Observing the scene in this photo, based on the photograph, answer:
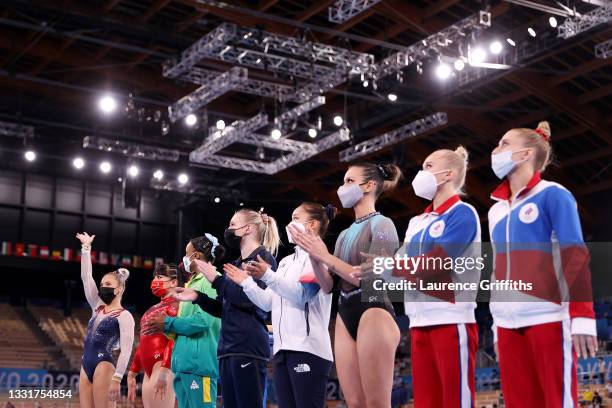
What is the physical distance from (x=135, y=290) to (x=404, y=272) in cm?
2227

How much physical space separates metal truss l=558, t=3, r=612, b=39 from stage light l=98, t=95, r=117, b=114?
897 centimetres

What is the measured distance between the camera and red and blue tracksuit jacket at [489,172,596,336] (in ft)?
11.9

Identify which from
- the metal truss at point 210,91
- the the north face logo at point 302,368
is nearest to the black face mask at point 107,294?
the the north face logo at point 302,368

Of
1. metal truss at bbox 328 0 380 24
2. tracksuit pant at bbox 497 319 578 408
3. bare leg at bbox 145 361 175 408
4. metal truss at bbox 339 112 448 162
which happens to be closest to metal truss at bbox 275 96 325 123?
metal truss at bbox 339 112 448 162

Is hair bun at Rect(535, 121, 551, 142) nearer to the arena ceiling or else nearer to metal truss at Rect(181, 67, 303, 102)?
the arena ceiling

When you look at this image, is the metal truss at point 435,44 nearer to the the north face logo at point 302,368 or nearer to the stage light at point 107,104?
the stage light at point 107,104

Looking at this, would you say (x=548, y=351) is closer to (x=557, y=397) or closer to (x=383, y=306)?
(x=557, y=397)

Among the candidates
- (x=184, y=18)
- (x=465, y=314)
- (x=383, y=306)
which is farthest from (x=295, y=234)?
(x=184, y=18)

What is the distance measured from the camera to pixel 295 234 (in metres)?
4.46

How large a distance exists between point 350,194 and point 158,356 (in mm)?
3026

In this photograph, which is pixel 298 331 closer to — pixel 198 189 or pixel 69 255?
pixel 198 189

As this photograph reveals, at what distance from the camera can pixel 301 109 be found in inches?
663

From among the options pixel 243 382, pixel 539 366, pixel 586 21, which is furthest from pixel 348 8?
pixel 539 366

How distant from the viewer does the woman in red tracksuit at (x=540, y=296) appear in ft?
11.6
